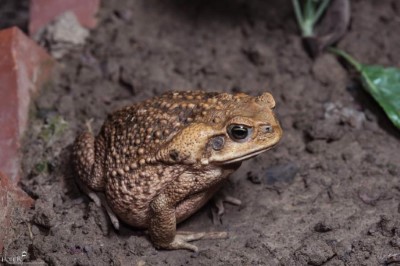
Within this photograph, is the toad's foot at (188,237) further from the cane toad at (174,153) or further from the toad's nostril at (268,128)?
the toad's nostril at (268,128)

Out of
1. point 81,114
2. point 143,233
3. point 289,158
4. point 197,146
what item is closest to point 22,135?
point 81,114

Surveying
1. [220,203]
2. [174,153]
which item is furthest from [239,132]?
[220,203]

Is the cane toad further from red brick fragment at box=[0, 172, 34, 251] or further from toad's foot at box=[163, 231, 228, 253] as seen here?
red brick fragment at box=[0, 172, 34, 251]

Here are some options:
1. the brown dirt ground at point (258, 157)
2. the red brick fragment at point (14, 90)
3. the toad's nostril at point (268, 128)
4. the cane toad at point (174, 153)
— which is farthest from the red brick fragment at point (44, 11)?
the toad's nostril at point (268, 128)

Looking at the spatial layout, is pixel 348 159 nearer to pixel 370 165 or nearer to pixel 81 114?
pixel 370 165

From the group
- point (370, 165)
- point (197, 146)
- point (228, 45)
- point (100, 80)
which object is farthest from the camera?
point (228, 45)

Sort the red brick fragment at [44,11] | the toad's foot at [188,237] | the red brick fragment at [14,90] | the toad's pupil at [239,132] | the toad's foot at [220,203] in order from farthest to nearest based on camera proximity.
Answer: the red brick fragment at [44,11] → the red brick fragment at [14,90] → the toad's foot at [220,203] → the toad's foot at [188,237] → the toad's pupil at [239,132]
